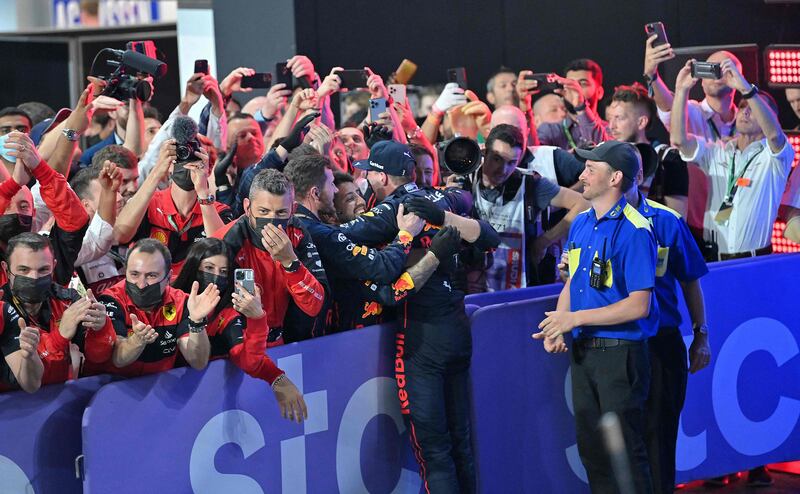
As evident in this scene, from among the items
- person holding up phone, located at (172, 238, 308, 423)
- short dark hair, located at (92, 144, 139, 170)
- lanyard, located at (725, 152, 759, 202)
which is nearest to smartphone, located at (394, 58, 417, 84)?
lanyard, located at (725, 152, 759, 202)

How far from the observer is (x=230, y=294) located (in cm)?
478

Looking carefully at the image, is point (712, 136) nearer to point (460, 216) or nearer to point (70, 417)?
point (460, 216)

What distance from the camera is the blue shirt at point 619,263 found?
5.06 metres

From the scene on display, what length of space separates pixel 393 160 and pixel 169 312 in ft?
4.46

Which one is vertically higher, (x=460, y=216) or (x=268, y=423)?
(x=460, y=216)

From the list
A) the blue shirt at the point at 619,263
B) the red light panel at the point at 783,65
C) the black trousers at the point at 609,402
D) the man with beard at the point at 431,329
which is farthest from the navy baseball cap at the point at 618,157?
the red light panel at the point at 783,65

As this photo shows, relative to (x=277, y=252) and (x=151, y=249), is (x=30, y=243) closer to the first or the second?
(x=151, y=249)


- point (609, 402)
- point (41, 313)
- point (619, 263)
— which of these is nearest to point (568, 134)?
point (619, 263)

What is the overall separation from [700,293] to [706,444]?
105cm

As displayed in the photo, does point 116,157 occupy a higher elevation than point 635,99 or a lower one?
lower

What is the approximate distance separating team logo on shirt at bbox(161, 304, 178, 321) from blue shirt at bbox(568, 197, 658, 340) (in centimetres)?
183

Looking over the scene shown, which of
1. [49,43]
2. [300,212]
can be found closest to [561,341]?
[300,212]

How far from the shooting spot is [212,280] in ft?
15.4

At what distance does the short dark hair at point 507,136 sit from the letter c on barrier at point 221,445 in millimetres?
2372
